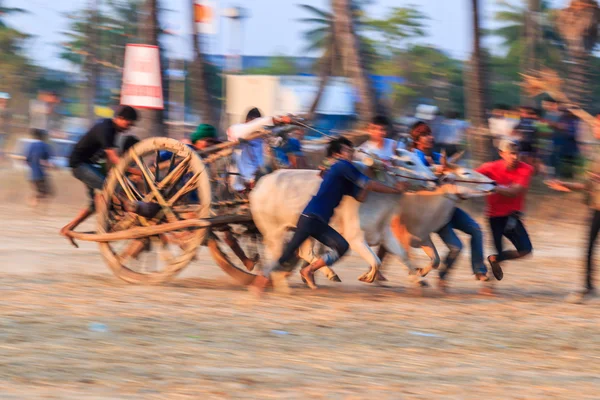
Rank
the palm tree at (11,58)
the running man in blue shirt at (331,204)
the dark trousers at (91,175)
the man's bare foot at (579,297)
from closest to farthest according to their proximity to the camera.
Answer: the running man in blue shirt at (331,204)
the man's bare foot at (579,297)
the dark trousers at (91,175)
the palm tree at (11,58)

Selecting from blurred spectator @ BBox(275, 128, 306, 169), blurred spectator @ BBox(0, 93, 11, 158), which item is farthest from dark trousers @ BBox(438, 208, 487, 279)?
blurred spectator @ BBox(0, 93, 11, 158)

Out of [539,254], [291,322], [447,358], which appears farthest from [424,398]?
[539,254]

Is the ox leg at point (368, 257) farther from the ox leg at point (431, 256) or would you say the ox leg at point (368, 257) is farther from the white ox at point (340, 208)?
the ox leg at point (431, 256)

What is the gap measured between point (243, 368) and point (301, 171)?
3314 mm

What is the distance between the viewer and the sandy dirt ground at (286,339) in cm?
581

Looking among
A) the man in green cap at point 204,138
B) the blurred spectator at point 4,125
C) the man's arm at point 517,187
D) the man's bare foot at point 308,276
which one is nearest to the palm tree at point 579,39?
the man's arm at point 517,187

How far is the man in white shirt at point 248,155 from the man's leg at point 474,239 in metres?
1.97

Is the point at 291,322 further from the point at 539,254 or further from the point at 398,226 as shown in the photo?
the point at 539,254

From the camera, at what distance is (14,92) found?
113 feet

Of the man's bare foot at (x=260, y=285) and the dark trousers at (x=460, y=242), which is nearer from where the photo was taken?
the man's bare foot at (x=260, y=285)

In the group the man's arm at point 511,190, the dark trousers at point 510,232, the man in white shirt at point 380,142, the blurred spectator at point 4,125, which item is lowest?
the blurred spectator at point 4,125

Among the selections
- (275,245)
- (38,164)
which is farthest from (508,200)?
(38,164)

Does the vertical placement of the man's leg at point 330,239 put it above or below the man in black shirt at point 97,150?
below

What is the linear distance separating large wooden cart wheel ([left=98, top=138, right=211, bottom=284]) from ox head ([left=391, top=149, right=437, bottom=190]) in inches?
68.6
